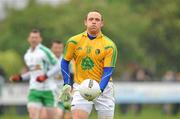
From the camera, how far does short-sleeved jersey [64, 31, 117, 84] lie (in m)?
14.8

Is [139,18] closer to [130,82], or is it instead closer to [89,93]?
[130,82]

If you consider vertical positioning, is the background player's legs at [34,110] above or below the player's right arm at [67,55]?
below

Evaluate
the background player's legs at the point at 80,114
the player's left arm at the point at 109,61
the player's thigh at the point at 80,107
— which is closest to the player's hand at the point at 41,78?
the player's thigh at the point at 80,107

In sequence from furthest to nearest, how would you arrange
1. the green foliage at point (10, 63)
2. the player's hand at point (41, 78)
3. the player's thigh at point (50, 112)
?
the green foliage at point (10, 63), the player's thigh at point (50, 112), the player's hand at point (41, 78)

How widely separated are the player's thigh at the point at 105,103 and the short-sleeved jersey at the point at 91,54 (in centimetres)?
30

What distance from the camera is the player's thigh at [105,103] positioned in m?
15.0

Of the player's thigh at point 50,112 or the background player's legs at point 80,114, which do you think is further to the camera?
the player's thigh at point 50,112

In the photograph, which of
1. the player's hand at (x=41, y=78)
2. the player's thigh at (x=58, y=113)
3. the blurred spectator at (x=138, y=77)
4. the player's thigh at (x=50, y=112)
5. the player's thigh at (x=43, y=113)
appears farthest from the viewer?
the blurred spectator at (x=138, y=77)

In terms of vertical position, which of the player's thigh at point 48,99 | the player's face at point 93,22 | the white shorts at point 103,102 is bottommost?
the player's thigh at point 48,99

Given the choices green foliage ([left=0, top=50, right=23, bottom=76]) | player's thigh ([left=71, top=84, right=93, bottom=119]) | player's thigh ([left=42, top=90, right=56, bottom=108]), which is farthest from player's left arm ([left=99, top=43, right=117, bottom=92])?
green foliage ([left=0, top=50, right=23, bottom=76])

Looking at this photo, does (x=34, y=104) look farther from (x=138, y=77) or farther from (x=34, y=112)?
(x=138, y=77)

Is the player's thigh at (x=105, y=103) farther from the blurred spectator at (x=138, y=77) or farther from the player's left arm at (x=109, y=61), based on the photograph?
the blurred spectator at (x=138, y=77)

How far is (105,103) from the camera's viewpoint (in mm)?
15039

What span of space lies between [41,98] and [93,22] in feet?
21.0
